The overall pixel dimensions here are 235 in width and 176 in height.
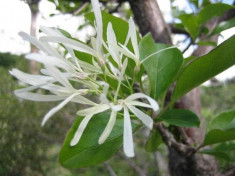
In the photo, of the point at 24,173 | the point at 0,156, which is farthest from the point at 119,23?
the point at 24,173

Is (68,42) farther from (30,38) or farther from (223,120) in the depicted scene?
(223,120)

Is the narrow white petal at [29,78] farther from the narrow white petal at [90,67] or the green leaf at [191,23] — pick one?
the green leaf at [191,23]

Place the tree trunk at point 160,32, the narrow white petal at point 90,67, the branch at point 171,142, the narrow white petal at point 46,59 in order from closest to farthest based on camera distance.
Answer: the narrow white petal at point 46,59 < the narrow white petal at point 90,67 < the branch at point 171,142 < the tree trunk at point 160,32

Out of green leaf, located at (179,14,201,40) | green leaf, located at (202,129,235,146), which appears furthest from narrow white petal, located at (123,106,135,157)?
green leaf, located at (179,14,201,40)

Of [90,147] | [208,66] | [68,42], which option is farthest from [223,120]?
[68,42]

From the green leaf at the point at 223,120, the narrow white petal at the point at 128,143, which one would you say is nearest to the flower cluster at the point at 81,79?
the narrow white petal at the point at 128,143

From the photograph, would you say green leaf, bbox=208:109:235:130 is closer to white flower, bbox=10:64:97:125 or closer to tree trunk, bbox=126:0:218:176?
tree trunk, bbox=126:0:218:176
